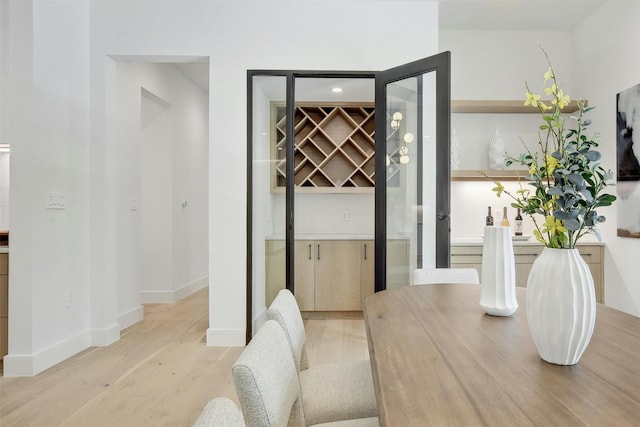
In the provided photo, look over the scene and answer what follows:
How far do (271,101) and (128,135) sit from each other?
4.98ft

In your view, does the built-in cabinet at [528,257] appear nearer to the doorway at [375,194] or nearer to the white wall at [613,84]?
the white wall at [613,84]

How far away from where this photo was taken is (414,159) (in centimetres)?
324

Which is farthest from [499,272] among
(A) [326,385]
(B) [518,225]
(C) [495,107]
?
(C) [495,107]

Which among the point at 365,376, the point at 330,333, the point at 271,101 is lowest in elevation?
the point at 330,333

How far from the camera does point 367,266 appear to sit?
416 cm

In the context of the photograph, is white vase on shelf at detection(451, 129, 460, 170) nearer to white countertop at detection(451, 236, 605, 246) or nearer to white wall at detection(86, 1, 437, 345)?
white countertop at detection(451, 236, 605, 246)

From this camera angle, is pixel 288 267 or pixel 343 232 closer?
pixel 288 267

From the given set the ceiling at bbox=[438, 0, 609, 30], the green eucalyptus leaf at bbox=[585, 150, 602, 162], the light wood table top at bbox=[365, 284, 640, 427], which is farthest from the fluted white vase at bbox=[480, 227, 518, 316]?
the ceiling at bbox=[438, 0, 609, 30]

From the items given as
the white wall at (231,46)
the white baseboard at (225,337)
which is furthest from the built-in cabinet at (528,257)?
the white baseboard at (225,337)

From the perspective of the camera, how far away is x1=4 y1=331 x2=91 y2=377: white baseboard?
103 inches

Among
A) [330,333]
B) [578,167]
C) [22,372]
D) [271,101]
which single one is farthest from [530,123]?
[22,372]

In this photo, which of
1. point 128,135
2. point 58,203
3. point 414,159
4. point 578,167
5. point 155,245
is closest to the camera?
point 578,167

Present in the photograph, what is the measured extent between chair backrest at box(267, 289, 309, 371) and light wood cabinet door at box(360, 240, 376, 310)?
2.59 meters

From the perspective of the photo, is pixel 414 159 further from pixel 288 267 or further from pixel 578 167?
pixel 578 167
